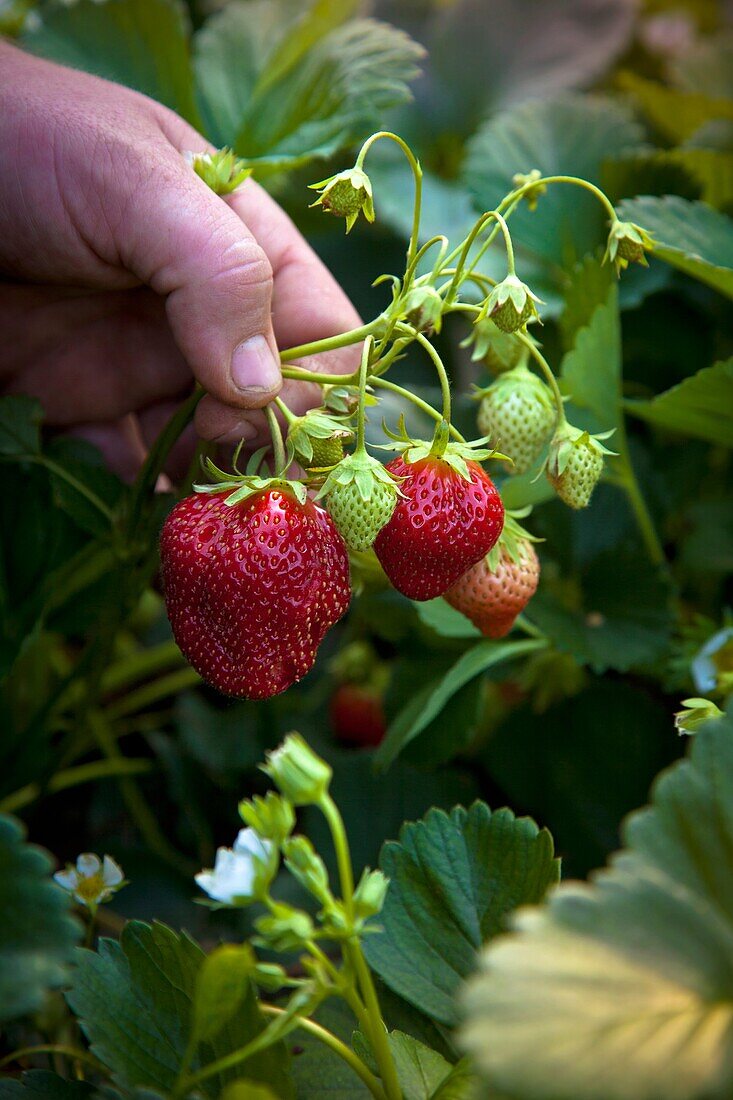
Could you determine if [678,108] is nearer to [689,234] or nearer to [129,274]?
[689,234]

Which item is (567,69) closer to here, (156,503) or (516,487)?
(516,487)

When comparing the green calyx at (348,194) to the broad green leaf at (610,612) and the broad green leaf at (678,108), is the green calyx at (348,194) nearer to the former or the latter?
the broad green leaf at (610,612)

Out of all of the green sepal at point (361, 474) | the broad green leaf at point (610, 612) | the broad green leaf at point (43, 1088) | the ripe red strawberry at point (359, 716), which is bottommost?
the ripe red strawberry at point (359, 716)

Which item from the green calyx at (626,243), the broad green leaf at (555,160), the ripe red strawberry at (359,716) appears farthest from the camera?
the ripe red strawberry at (359,716)

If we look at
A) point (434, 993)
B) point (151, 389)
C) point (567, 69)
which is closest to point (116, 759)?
point (151, 389)

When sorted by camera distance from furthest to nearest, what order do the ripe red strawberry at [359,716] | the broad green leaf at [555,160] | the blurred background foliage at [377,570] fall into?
the ripe red strawberry at [359,716]
the broad green leaf at [555,160]
the blurred background foliage at [377,570]

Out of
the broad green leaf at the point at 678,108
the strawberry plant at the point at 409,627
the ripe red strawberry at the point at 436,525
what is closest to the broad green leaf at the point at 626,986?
the strawberry plant at the point at 409,627

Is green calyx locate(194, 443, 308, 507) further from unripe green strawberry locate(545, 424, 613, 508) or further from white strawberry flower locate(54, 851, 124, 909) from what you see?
white strawberry flower locate(54, 851, 124, 909)
